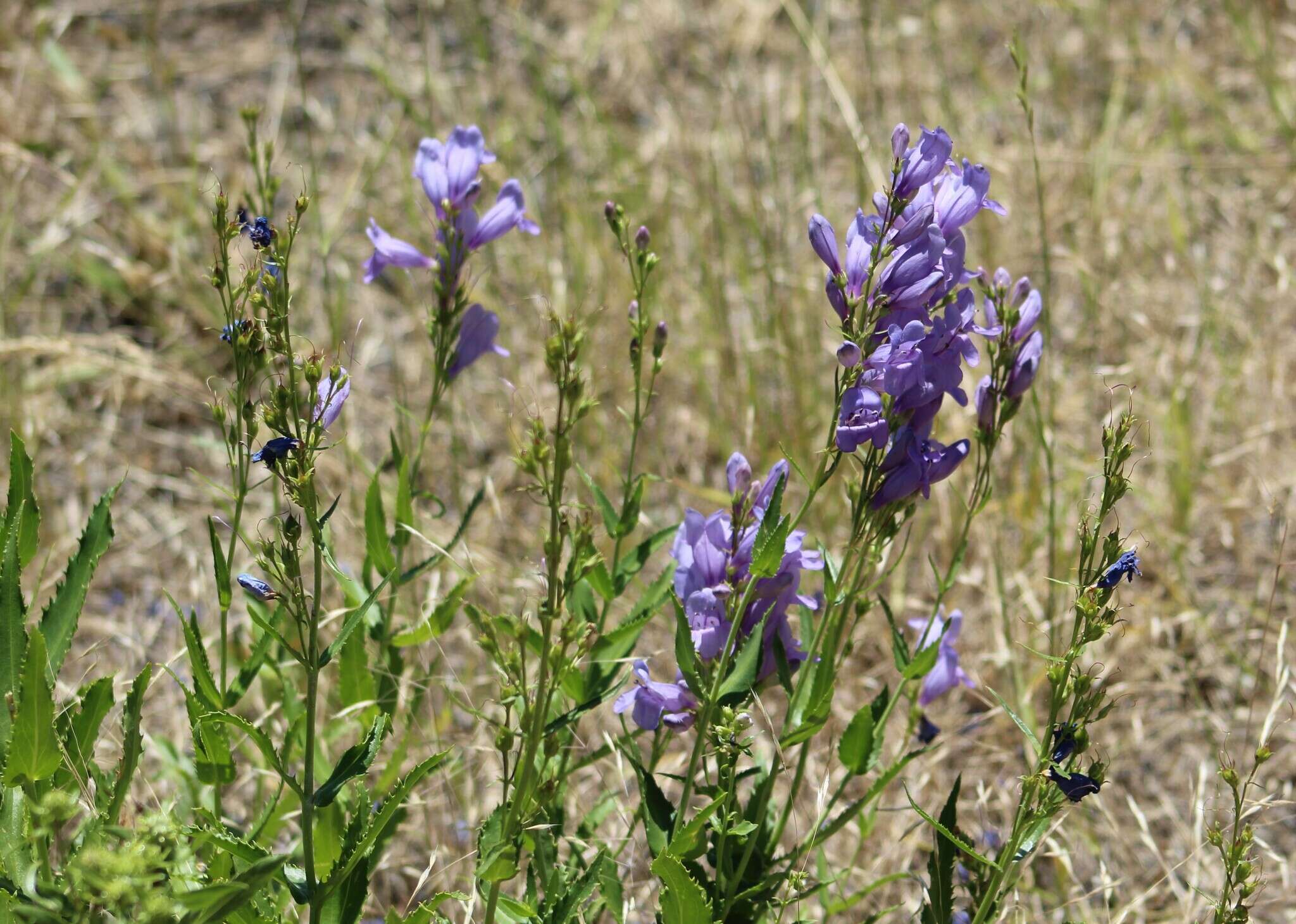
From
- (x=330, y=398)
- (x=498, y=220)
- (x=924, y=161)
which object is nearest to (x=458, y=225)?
(x=498, y=220)

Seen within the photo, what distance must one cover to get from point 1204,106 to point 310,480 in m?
4.85

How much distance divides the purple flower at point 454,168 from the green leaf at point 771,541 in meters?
1.00

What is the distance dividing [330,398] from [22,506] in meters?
0.72

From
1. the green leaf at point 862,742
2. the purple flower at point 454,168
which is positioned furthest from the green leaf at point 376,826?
the purple flower at point 454,168

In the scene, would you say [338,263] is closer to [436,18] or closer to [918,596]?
[436,18]

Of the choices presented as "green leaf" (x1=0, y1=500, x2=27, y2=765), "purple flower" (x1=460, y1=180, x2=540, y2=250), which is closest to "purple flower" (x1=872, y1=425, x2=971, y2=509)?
"purple flower" (x1=460, y1=180, x2=540, y2=250)

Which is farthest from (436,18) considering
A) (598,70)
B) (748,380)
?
(748,380)

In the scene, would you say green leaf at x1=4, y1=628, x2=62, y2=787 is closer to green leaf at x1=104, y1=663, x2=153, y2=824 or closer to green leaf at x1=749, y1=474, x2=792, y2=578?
green leaf at x1=104, y1=663, x2=153, y2=824

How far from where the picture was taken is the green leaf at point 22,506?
82.2 inches

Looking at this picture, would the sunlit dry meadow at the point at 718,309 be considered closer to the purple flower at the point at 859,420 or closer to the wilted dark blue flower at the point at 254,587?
the wilted dark blue flower at the point at 254,587

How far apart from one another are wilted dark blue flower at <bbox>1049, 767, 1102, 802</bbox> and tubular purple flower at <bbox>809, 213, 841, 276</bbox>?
2.66ft

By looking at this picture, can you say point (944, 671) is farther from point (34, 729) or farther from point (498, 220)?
point (34, 729)

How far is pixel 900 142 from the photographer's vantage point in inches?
71.4

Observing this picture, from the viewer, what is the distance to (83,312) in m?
4.62
